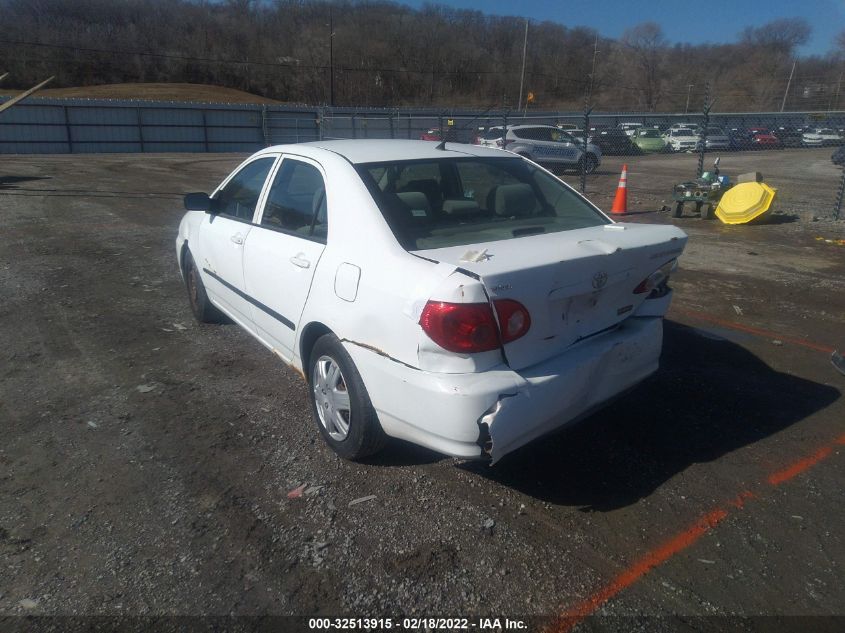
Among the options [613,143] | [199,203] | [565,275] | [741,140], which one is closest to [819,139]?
[741,140]

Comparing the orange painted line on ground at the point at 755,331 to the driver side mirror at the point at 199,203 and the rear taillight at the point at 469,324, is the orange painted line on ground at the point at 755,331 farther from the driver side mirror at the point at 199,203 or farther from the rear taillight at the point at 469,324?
the driver side mirror at the point at 199,203

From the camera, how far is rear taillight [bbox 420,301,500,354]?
8.21ft

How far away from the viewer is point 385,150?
3754 millimetres

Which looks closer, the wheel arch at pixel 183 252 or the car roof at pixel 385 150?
the car roof at pixel 385 150

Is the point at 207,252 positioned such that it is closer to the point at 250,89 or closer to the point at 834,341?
the point at 834,341

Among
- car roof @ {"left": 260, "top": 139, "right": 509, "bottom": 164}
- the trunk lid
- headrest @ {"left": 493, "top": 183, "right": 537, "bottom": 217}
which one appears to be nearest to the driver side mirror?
car roof @ {"left": 260, "top": 139, "right": 509, "bottom": 164}

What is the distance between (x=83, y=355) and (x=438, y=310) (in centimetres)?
345

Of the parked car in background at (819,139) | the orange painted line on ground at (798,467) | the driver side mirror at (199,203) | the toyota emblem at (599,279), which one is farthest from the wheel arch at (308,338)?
the parked car in background at (819,139)

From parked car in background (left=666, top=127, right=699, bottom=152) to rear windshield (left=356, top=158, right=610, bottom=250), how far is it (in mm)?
33470

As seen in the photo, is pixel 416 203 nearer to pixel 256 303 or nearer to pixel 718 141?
pixel 256 303

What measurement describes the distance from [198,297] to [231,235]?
1157 millimetres

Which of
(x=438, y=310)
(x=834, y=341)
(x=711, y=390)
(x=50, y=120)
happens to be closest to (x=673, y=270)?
(x=711, y=390)

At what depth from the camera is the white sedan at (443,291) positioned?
2.56m

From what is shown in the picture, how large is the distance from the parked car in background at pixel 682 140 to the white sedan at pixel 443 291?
33.5m
